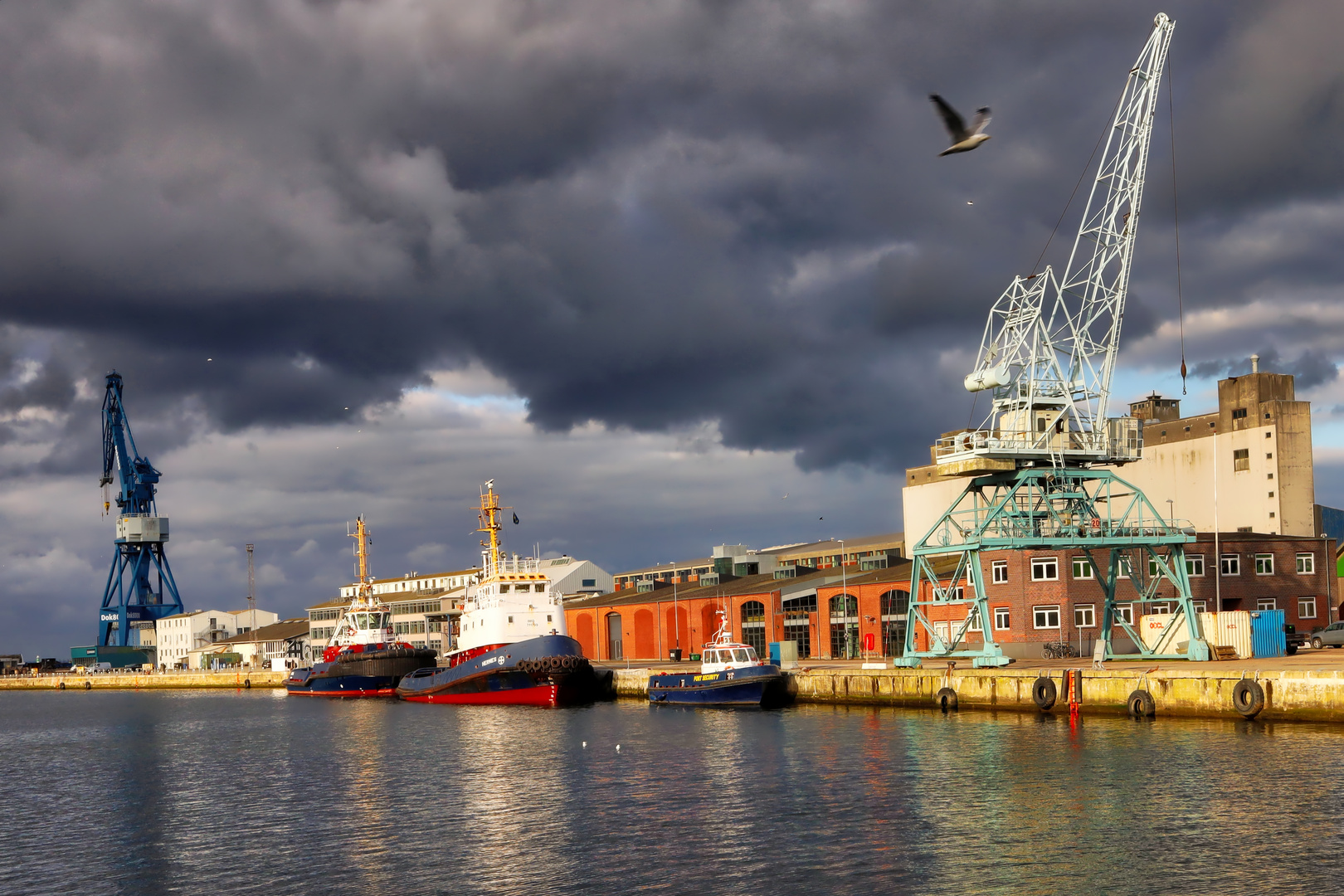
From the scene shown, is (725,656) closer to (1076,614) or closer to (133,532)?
(1076,614)

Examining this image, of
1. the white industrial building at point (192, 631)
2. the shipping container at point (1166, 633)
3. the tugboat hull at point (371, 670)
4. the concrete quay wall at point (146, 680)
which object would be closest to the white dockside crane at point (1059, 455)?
the shipping container at point (1166, 633)

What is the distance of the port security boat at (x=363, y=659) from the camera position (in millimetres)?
102688

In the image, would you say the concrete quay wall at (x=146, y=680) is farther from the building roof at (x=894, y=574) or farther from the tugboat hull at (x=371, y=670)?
the building roof at (x=894, y=574)

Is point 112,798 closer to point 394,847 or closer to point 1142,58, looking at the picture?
point 394,847

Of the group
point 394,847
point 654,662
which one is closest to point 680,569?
point 654,662

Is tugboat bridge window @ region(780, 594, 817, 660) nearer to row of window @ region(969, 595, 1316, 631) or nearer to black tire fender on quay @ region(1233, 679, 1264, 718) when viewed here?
row of window @ region(969, 595, 1316, 631)

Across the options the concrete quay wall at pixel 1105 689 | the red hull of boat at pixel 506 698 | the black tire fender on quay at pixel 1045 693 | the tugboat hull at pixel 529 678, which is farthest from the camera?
the red hull of boat at pixel 506 698

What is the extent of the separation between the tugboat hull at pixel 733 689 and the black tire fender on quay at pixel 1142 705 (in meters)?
20.7

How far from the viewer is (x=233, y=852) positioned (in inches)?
1294

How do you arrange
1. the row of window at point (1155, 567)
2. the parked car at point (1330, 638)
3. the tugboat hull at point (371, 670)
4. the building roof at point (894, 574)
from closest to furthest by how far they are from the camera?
the parked car at point (1330, 638)
the row of window at point (1155, 567)
the building roof at point (894, 574)
the tugboat hull at point (371, 670)

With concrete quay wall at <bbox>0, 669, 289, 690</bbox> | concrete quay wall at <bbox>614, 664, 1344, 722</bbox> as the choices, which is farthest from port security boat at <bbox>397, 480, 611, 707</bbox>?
concrete quay wall at <bbox>0, 669, 289, 690</bbox>

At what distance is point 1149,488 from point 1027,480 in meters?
50.7

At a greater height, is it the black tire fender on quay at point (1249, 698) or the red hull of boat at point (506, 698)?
the black tire fender on quay at point (1249, 698)

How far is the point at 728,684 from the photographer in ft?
221
